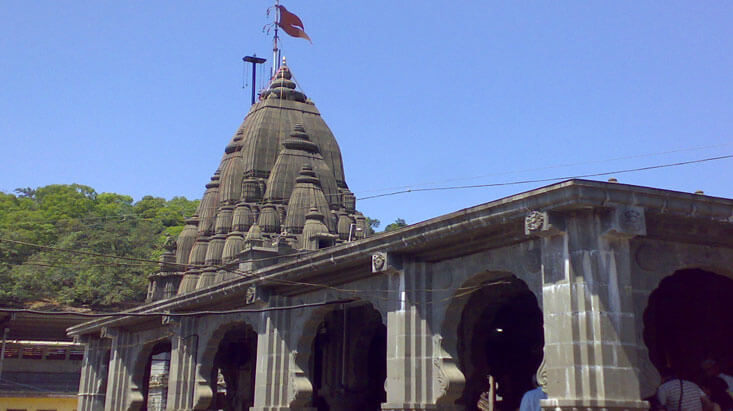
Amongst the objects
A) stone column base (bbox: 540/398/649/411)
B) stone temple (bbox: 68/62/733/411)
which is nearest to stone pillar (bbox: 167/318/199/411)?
stone temple (bbox: 68/62/733/411)

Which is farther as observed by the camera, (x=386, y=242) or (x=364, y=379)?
(x=364, y=379)

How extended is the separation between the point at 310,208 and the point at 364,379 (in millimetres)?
19630

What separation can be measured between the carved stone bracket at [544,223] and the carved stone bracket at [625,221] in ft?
2.41

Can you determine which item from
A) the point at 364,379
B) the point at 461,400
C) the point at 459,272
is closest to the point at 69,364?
the point at 364,379

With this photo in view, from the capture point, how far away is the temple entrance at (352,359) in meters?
23.6

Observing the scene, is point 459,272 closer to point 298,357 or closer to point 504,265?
point 504,265

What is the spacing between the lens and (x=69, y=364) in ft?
153

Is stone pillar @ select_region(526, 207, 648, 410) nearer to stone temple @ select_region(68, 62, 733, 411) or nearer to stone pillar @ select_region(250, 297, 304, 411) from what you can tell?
stone temple @ select_region(68, 62, 733, 411)

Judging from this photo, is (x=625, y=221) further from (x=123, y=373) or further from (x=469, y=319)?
(x=123, y=373)

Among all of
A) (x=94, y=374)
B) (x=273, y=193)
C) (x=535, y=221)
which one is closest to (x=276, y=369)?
(x=535, y=221)

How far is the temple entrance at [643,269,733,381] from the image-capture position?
1762cm

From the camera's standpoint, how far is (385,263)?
Answer: 1719 centimetres

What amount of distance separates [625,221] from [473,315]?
578cm

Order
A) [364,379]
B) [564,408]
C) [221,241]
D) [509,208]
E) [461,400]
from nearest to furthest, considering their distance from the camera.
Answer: [564,408]
[509,208]
[461,400]
[364,379]
[221,241]
